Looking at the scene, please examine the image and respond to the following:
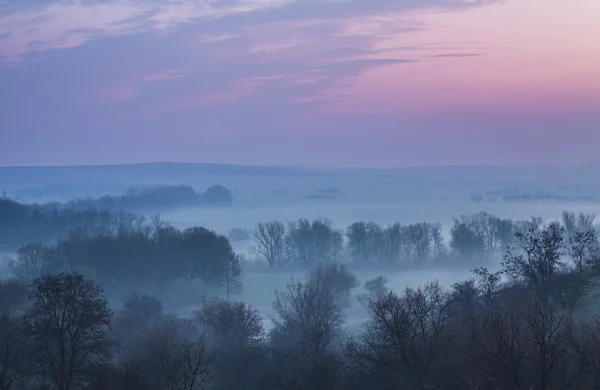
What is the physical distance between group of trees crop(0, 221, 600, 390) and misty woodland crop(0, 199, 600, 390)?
0.10 meters

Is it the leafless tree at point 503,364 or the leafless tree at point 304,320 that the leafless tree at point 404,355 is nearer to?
the leafless tree at point 503,364

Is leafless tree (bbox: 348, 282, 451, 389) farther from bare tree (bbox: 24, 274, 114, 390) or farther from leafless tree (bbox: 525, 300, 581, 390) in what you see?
bare tree (bbox: 24, 274, 114, 390)

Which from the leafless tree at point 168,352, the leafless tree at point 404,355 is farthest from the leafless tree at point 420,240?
the leafless tree at point 404,355

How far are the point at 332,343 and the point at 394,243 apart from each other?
135 ft

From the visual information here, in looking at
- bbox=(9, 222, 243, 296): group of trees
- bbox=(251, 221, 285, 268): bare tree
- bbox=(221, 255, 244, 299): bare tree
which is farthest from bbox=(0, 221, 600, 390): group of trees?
bbox=(251, 221, 285, 268): bare tree

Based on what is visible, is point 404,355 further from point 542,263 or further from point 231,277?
point 231,277

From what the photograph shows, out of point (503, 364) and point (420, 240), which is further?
point (420, 240)

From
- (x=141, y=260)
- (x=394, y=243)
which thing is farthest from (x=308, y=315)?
(x=394, y=243)

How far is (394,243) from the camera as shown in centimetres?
8169

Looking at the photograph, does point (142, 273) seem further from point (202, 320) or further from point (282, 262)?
point (202, 320)

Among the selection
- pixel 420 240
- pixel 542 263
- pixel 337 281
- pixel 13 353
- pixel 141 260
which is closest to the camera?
pixel 13 353

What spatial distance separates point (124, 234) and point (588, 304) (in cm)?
5211

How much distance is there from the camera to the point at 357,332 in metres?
46.3

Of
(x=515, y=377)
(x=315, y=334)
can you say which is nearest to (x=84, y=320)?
(x=315, y=334)
